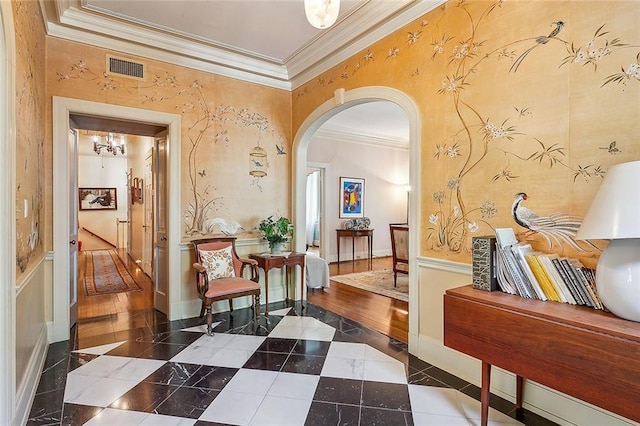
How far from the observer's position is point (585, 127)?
1.81m

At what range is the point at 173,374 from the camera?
8.05ft

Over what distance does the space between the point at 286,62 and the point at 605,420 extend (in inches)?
170

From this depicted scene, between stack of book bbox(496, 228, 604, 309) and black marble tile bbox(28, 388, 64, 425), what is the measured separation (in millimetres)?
2773

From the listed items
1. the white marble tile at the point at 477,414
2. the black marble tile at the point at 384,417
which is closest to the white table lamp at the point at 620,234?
the white marble tile at the point at 477,414

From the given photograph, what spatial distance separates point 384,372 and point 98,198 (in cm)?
1095

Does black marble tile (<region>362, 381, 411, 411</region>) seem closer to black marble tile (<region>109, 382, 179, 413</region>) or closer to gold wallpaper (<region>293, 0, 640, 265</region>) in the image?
gold wallpaper (<region>293, 0, 640, 265</region>)

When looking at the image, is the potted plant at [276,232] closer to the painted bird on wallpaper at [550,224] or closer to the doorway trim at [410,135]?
the doorway trim at [410,135]

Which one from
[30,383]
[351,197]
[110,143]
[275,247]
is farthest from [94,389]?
[110,143]

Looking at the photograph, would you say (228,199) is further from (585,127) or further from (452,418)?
(585,127)

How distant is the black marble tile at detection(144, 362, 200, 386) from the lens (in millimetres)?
2357

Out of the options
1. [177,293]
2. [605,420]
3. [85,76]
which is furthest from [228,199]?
[605,420]

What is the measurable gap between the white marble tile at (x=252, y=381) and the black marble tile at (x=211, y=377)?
49 millimetres

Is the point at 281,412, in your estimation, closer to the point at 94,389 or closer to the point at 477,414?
the point at 477,414

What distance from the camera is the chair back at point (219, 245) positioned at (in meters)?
3.65
